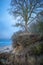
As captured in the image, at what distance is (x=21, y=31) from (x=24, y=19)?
0.43 metres

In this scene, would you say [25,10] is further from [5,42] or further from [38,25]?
[5,42]

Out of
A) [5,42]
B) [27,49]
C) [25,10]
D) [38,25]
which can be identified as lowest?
[27,49]

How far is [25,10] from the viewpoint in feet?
18.5

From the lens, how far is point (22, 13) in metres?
5.68

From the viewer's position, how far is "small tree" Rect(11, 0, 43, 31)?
563cm

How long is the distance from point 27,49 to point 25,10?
1.44 metres

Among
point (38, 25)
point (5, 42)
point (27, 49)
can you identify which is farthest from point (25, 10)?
point (27, 49)

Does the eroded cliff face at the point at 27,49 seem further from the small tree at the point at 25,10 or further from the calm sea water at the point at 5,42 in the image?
the small tree at the point at 25,10

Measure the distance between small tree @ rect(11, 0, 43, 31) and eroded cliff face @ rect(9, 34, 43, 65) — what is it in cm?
49

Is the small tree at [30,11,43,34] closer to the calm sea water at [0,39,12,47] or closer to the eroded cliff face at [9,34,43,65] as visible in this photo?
the eroded cliff face at [9,34,43,65]

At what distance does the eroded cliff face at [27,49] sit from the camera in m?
4.53

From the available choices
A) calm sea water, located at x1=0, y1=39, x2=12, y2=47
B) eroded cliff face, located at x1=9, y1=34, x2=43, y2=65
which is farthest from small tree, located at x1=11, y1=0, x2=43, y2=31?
calm sea water, located at x1=0, y1=39, x2=12, y2=47

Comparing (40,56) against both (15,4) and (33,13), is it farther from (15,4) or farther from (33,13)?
(15,4)

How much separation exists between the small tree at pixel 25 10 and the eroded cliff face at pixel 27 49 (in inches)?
19.2
